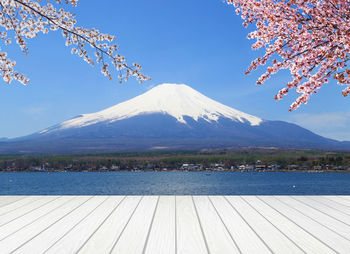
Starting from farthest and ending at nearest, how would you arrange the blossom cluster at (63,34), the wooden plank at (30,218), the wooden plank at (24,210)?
the blossom cluster at (63,34), the wooden plank at (24,210), the wooden plank at (30,218)

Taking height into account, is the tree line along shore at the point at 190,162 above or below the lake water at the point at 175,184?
above

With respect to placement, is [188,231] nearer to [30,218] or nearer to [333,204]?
[30,218]

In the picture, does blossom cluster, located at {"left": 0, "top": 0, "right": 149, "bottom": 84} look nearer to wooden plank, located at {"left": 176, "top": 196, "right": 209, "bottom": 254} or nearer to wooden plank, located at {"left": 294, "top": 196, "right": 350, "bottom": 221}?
wooden plank, located at {"left": 176, "top": 196, "right": 209, "bottom": 254}

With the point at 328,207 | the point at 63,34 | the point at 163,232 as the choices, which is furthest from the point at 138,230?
the point at 63,34

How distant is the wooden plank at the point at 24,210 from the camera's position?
3453 millimetres

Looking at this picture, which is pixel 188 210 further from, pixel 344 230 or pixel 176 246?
pixel 344 230

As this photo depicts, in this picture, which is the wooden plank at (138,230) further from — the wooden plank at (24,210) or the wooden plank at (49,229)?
the wooden plank at (24,210)

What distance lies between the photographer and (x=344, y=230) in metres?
3.06

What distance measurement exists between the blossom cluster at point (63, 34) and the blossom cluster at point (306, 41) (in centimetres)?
162

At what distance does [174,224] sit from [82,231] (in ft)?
2.70

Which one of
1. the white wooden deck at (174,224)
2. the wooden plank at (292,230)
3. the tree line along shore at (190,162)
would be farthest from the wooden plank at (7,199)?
the tree line along shore at (190,162)

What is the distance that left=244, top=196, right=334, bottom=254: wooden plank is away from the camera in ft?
8.41

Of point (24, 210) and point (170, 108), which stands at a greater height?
point (170, 108)

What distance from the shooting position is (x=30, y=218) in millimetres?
3473
